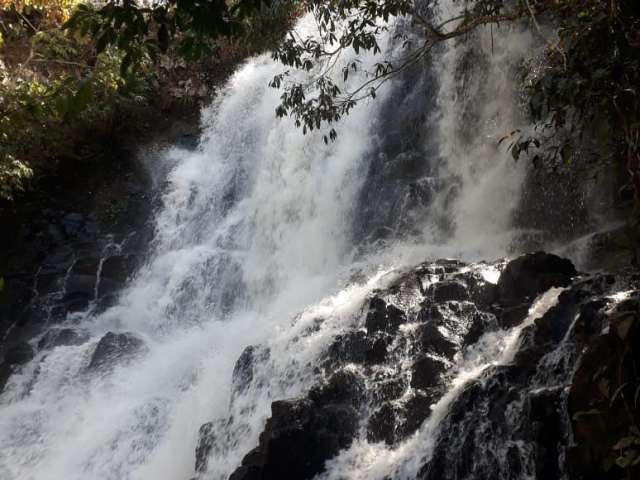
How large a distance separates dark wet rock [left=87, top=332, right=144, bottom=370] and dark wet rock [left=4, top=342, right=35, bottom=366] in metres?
1.41

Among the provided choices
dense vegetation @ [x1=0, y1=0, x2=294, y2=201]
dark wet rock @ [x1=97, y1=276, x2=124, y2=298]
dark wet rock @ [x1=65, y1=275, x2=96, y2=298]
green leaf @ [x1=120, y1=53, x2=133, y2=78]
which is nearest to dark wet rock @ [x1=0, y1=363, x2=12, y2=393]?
dark wet rock @ [x1=65, y1=275, x2=96, y2=298]

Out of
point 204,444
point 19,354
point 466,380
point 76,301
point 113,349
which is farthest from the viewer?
point 76,301

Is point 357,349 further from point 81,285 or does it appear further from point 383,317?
point 81,285

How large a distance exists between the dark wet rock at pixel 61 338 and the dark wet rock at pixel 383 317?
625 cm

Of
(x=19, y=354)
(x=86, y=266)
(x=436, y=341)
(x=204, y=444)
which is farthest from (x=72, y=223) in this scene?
(x=436, y=341)

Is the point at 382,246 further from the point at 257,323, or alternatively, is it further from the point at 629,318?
the point at 629,318

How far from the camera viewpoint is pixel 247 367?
8359mm

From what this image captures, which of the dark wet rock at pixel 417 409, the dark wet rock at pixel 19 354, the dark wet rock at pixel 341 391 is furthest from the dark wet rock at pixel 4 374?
the dark wet rock at pixel 417 409

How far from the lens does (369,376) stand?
278 inches

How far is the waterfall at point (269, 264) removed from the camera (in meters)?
8.57

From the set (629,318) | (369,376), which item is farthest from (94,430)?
(629,318)

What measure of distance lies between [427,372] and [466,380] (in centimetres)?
55

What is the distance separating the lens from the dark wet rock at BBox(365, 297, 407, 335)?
748cm

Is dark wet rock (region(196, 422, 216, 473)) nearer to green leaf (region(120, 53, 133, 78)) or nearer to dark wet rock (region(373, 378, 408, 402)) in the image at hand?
dark wet rock (region(373, 378, 408, 402))
